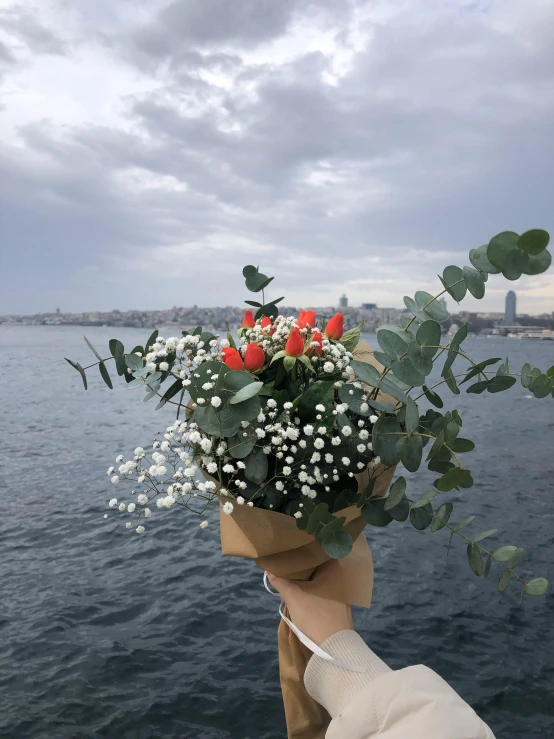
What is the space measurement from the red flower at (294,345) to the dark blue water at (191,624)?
515 centimetres

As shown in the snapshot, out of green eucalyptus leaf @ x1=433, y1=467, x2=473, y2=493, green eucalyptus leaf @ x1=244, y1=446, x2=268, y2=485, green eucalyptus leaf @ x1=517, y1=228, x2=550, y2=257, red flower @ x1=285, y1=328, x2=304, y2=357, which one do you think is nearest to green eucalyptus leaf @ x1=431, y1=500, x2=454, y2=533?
green eucalyptus leaf @ x1=433, y1=467, x2=473, y2=493

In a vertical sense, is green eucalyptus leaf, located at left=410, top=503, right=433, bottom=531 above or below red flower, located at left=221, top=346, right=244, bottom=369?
below

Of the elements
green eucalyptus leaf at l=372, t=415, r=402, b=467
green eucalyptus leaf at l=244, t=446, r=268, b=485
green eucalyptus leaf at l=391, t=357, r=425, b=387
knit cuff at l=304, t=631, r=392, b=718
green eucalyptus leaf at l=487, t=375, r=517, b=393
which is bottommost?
knit cuff at l=304, t=631, r=392, b=718

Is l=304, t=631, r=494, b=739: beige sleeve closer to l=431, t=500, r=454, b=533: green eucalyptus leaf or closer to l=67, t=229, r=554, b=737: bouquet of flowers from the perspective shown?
l=67, t=229, r=554, b=737: bouquet of flowers

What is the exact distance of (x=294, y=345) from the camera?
1536 mm

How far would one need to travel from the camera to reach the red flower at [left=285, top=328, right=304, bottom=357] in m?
1.52

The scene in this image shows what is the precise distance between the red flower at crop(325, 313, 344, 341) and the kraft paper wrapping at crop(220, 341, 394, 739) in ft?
0.29

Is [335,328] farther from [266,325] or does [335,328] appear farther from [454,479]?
[454,479]

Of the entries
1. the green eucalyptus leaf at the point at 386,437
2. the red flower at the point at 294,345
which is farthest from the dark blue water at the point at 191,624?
the red flower at the point at 294,345

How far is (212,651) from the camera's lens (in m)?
6.59

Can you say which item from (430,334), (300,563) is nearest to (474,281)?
(430,334)

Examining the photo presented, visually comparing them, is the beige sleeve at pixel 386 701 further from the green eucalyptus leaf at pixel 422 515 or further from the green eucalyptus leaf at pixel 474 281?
the green eucalyptus leaf at pixel 474 281

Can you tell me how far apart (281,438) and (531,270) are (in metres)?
0.73

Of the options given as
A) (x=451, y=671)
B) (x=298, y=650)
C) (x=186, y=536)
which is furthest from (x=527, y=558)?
(x=298, y=650)
